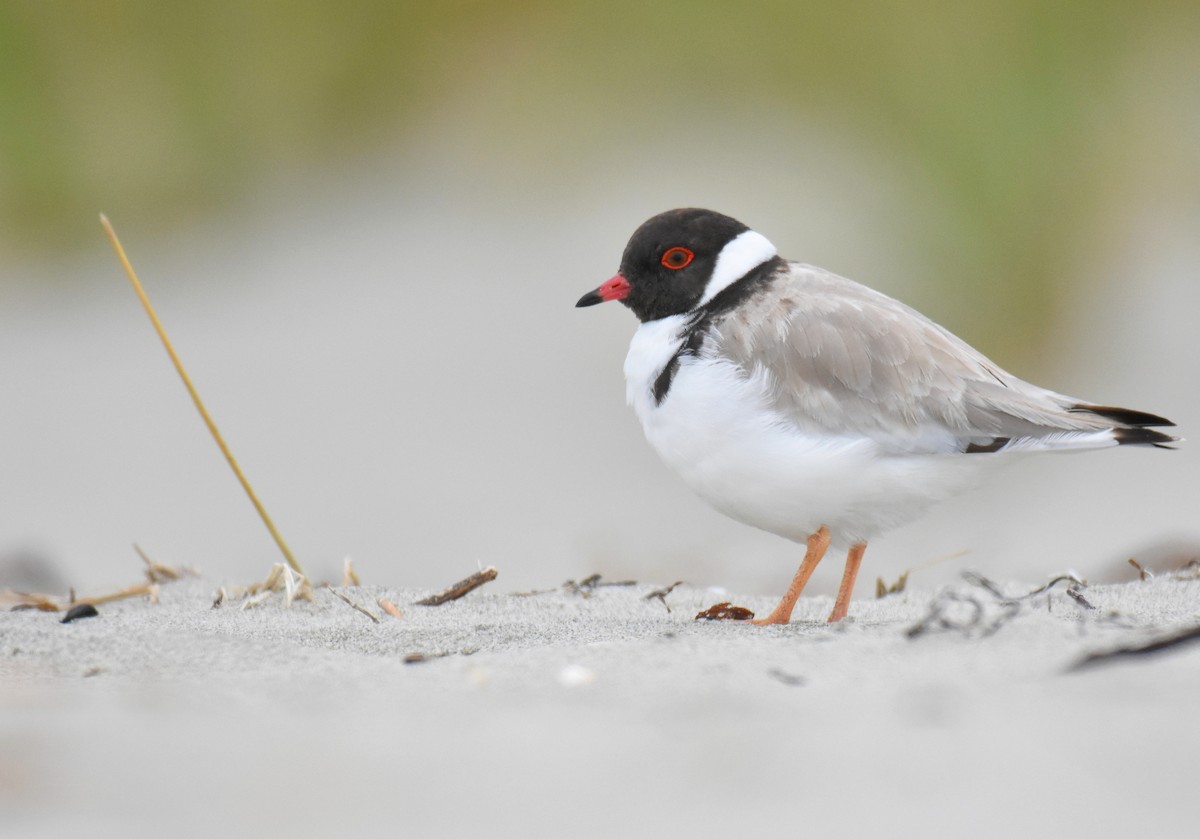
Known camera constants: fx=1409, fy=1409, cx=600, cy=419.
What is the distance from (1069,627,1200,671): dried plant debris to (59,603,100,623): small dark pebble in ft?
7.74

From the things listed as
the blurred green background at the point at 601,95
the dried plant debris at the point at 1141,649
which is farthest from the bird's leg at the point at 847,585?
the blurred green background at the point at 601,95

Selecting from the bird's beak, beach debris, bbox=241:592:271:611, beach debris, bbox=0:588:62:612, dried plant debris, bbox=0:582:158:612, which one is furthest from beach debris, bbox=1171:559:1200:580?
beach debris, bbox=0:588:62:612

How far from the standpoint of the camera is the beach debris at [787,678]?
96.9 inches

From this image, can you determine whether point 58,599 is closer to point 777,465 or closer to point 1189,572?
point 777,465

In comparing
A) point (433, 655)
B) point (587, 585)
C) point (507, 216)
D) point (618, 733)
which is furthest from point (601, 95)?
point (618, 733)

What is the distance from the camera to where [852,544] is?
3715 mm

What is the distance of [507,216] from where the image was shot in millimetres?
8453

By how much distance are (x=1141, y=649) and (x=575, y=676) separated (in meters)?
1.00

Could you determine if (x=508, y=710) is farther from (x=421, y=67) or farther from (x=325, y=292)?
(x=421, y=67)

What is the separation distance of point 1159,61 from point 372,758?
783 centimetres

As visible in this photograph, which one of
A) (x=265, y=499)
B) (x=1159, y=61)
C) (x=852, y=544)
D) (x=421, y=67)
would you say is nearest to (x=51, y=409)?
(x=265, y=499)

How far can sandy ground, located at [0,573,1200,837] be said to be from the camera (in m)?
2.00

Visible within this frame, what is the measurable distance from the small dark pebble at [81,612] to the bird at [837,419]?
58.7 inches

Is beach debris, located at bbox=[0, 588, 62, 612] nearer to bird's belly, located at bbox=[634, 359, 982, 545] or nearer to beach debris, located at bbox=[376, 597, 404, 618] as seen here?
beach debris, located at bbox=[376, 597, 404, 618]
